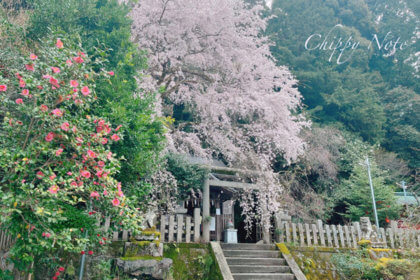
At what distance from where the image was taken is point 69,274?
5320 millimetres

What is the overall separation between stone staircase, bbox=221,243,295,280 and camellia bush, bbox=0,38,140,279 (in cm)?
364

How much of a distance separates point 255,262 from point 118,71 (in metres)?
5.35

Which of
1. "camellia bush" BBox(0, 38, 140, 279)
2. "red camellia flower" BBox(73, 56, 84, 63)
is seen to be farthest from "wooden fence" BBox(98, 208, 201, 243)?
"red camellia flower" BBox(73, 56, 84, 63)

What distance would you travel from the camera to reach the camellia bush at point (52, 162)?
3146 mm

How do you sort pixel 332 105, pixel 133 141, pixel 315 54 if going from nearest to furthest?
pixel 133 141
pixel 332 105
pixel 315 54

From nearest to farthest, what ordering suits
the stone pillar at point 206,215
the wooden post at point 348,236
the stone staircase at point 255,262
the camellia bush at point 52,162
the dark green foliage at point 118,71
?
the camellia bush at point 52,162 < the dark green foliage at point 118,71 < the stone staircase at point 255,262 < the stone pillar at point 206,215 < the wooden post at point 348,236

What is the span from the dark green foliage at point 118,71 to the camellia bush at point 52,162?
56 cm

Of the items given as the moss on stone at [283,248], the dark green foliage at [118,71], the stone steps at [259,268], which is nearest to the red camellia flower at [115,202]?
the dark green foliage at [118,71]

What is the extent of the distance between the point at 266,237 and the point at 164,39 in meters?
6.48

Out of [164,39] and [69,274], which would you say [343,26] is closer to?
[164,39]

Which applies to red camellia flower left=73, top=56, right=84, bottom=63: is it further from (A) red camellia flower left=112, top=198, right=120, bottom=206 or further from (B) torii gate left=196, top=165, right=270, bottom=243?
(B) torii gate left=196, top=165, right=270, bottom=243

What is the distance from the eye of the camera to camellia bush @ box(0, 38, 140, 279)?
124 inches

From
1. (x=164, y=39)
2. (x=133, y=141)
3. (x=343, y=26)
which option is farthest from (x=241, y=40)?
(x=343, y=26)

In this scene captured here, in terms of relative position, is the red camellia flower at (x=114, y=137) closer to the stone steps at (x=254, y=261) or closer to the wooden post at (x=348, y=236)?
the stone steps at (x=254, y=261)
